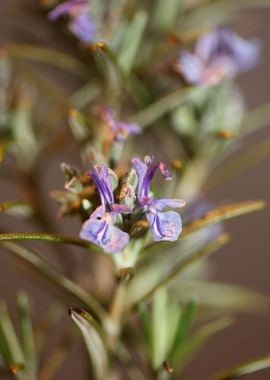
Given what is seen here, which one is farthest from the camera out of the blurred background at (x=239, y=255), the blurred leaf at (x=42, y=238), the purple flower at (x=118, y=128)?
the blurred background at (x=239, y=255)

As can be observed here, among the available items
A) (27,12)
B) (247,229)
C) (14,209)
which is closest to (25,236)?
(14,209)

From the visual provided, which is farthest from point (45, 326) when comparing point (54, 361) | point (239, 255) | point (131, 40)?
point (239, 255)

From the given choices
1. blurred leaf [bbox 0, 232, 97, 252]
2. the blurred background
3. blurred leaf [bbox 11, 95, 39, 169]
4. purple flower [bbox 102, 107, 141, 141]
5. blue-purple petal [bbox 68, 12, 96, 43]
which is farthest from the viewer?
the blurred background

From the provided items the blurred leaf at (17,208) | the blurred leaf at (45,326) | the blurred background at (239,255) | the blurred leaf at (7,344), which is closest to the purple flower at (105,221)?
the blurred leaf at (17,208)

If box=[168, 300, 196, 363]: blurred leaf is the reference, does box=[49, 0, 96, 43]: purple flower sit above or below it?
above

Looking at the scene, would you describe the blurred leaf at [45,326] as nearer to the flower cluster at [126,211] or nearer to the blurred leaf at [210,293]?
the blurred leaf at [210,293]

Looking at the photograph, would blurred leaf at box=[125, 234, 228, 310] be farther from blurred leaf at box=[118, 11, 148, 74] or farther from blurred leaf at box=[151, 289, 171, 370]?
blurred leaf at box=[118, 11, 148, 74]

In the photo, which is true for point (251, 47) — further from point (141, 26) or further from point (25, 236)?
point (25, 236)

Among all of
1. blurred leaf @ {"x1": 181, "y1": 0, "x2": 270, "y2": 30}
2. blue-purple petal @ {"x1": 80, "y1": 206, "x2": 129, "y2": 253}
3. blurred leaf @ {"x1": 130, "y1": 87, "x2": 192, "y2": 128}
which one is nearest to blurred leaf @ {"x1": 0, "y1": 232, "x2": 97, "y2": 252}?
blue-purple petal @ {"x1": 80, "y1": 206, "x2": 129, "y2": 253}
